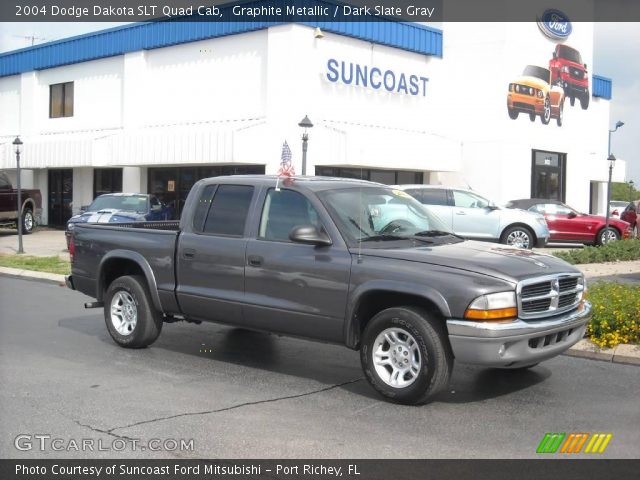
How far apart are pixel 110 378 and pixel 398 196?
3237 mm

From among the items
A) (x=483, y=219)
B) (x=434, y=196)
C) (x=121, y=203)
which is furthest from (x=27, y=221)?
(x=483, y=219)

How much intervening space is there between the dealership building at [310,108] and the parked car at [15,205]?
168 cm

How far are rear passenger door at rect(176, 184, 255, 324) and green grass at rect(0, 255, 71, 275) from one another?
8.69 metres

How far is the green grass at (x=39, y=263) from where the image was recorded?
1639cm

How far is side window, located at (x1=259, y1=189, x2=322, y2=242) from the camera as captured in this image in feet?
Answer: 23.4

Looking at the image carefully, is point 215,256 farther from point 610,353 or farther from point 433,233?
point 610,353

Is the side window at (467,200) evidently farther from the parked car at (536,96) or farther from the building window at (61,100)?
the building window at (61,100)

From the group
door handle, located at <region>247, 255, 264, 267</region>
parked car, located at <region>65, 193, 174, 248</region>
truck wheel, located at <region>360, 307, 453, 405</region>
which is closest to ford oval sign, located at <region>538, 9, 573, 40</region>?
parked car, located at <region>65, 193, 174, 248</region>

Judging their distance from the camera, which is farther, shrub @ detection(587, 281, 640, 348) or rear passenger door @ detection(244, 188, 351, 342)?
shrub @ detection(587, 281, 640, 348)

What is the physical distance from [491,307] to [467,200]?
13.3 metres

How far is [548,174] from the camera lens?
28688 mm

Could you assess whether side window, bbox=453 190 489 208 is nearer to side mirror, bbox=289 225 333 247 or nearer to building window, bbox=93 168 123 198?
side mirror, bbox=289 225 333 247

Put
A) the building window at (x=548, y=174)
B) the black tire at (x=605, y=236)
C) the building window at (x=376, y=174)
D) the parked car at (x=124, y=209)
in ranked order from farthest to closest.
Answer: the building window at (x=548, y=174)
the building window at (x=376, y=174)
the black tire at (x=605, y=236)
the parked car at (x=124, y=209)

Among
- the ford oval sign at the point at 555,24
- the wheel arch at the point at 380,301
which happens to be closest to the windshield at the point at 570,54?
the ford oval sign at the point at 555,24
